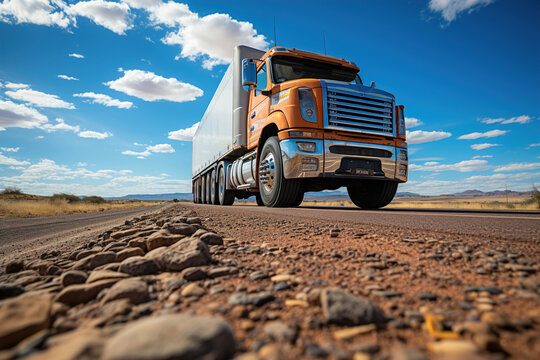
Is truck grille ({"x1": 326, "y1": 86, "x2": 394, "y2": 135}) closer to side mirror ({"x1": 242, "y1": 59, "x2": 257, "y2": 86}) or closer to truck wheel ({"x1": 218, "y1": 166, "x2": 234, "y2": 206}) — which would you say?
side mirror ({"x1": 242, "y1": 59, "x2": 257, "y2": 86})

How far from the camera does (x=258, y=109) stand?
7539mm

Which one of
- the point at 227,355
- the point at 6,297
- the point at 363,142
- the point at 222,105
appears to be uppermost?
the point at 222,105

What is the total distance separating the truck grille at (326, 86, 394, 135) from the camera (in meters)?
5.85

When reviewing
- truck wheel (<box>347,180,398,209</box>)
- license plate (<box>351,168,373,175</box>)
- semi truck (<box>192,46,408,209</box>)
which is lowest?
truck wheel (<box>347,180,398,209</box>)

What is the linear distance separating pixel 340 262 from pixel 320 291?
600 millimetres

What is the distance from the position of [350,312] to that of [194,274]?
95 cm

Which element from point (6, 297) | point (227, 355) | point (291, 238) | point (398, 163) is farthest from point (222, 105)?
point (227, 355)

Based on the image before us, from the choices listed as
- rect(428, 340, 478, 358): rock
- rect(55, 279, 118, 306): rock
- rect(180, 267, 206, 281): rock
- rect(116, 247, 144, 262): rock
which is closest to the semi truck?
rect(116, 247, 144, 262): rock

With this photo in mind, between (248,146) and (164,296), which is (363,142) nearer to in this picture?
(248,146)

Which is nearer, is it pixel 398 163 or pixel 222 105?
pixel 398 163

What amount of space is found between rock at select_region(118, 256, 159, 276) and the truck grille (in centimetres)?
465

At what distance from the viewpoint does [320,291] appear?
1.24m

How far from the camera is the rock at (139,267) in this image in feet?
6.10

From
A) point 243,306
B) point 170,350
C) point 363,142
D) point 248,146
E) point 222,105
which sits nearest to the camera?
point 170,350
